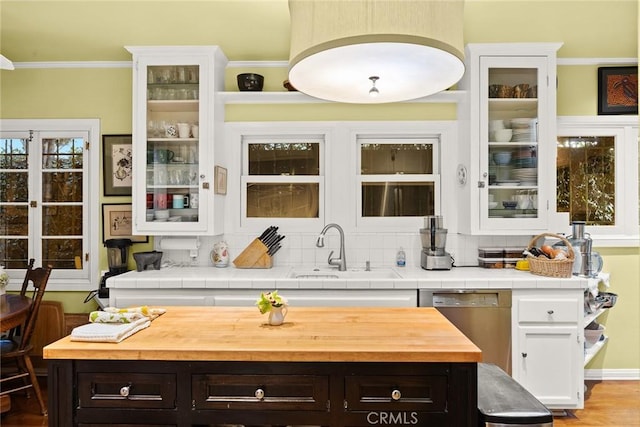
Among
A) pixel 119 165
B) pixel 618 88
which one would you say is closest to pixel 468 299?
pixel 618 88

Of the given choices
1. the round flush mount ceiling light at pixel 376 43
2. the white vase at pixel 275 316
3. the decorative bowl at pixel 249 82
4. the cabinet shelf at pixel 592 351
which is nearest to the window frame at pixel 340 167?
the decorative bowl at pixel 249 82

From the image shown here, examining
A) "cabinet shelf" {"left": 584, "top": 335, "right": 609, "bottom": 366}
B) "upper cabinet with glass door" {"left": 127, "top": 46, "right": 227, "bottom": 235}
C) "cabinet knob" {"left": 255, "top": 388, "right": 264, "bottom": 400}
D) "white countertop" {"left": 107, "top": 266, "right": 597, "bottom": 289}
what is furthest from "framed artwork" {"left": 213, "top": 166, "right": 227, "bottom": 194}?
"cabinet shelf" {"left": 584, "top": 335, "right": 609, "bottom": 366}

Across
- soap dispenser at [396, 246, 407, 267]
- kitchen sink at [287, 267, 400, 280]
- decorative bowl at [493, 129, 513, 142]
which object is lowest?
kitchen sink at [287, 267, 400, 280]

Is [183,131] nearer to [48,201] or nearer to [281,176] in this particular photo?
[281,176]

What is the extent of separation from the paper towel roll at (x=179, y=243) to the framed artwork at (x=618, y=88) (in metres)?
3.59

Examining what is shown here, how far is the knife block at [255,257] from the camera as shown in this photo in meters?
3.53

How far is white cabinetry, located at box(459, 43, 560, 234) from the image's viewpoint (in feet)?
10.9

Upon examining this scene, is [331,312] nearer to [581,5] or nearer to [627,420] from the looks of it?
[627,420]

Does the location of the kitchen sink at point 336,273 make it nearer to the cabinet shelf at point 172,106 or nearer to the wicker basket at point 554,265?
the wicker basket at point 554,265

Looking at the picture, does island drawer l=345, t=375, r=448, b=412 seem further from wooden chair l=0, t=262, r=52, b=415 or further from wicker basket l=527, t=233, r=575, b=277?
wooden chair l=0, t=262, r=52, b=415

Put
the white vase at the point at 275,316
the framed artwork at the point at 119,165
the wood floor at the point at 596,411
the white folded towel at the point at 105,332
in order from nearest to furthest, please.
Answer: the white folded towel at the point at 105,332, the white vase at the point at 275,316, the wood floor at the point at 596,411, the framed artwork at the point at 119,165

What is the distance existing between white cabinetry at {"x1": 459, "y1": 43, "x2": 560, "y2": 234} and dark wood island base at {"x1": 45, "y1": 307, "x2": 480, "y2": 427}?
2.00 meters

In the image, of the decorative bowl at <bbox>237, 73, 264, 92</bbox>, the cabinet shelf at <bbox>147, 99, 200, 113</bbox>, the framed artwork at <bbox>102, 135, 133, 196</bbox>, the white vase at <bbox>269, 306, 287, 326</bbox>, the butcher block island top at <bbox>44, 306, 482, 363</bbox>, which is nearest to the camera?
the butcher block island top at <bbox>44, 306, 482, 363</bbox>

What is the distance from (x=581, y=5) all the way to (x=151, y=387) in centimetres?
360
